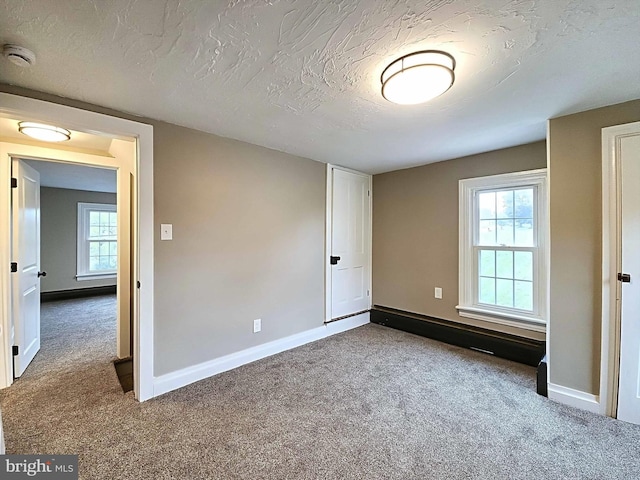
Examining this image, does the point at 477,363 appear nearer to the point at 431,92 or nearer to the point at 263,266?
Answer: the point at 263,266

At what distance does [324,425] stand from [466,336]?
2.02 metres

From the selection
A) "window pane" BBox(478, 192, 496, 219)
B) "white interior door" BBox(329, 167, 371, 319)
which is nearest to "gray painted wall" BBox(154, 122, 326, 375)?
"white interior door" BBox(329, 167, 371, 319)

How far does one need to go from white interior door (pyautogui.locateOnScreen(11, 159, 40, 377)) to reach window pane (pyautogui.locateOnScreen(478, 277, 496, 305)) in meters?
4.50

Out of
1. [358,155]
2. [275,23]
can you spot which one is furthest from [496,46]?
[358,155]

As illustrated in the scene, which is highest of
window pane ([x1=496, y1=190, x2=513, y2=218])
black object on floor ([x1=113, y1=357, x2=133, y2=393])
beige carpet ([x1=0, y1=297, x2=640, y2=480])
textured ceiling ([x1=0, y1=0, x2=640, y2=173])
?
textured ceiling ([x1=0, y1=0, x2=640, y2=173])

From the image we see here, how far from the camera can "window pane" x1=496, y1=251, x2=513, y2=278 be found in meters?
3.05

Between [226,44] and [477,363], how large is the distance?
3226 millimetres

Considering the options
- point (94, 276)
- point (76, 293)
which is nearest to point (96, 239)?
point (94, 276)

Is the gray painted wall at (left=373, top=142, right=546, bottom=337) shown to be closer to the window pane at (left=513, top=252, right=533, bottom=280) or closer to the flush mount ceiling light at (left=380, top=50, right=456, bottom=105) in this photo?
the window pane at (left=513, top=252, right=533, bottom=280)

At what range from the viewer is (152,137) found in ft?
7.25

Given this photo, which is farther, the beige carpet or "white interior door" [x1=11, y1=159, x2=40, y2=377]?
"white interior door" [x1=11, y1=159, x2=40, y2=377]

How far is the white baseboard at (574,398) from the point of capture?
2012mm

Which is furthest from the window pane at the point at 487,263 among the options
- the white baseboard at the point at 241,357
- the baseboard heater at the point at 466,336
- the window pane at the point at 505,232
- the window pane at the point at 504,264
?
the white baseboard at the point at 241,357

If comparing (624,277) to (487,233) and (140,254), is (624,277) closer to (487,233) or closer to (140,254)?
(487,233)
